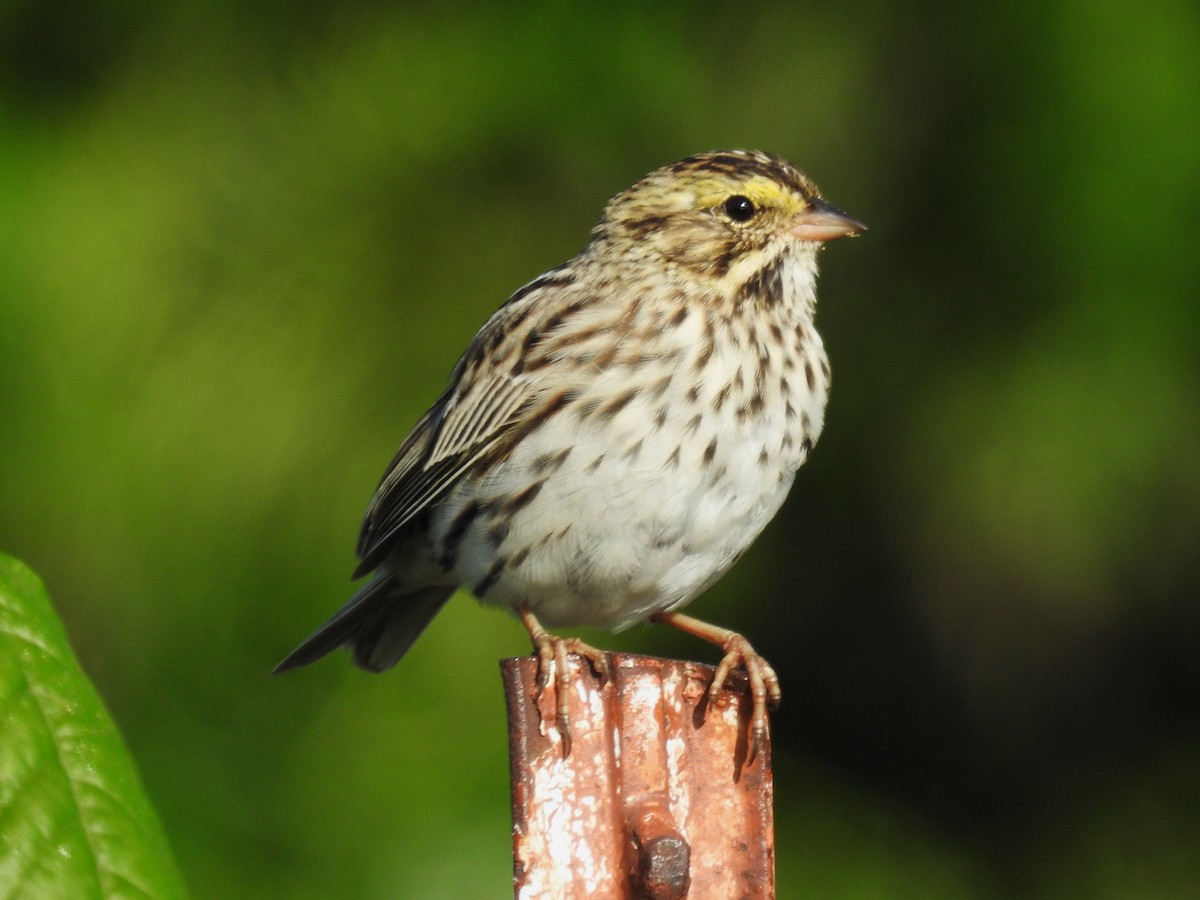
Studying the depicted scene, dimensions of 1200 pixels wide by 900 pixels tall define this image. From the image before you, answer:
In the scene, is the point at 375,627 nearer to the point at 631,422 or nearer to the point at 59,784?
the point at 631,422

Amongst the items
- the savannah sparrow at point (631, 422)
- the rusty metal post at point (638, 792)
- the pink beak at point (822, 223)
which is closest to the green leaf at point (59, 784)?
the rusty metal post at point (638, 792)

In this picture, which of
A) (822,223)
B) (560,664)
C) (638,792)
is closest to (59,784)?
(638,792)

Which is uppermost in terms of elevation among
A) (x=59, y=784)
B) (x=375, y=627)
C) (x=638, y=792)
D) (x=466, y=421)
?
(x=59, y=784)

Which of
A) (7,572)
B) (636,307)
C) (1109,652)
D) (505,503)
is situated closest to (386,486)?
(505,503)

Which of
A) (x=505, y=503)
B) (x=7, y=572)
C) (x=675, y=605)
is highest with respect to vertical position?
(x=7, y=572)

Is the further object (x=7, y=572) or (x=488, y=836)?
(x=488, y=836)

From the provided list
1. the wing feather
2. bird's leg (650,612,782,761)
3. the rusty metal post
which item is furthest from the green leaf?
the wing feather

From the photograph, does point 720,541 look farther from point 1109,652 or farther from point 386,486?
point 1109,652
